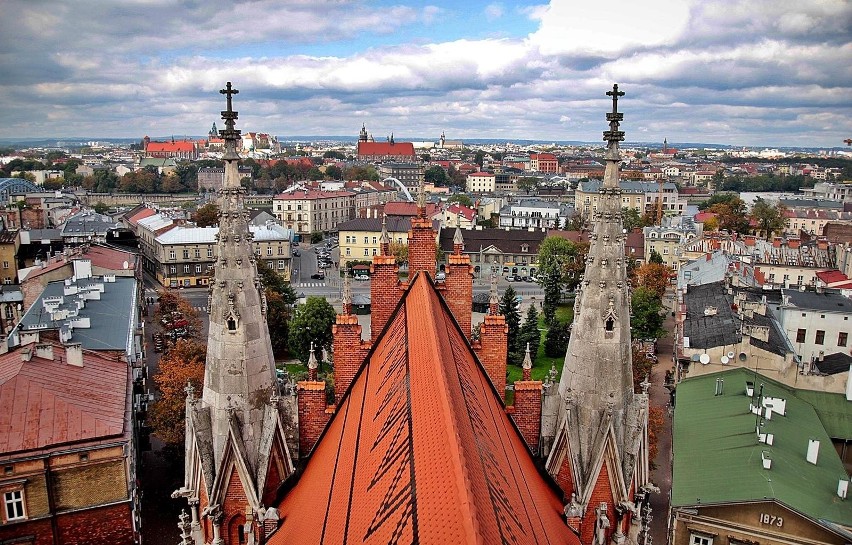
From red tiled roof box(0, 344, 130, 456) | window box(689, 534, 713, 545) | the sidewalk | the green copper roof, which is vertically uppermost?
red tiled roof box(0, 344, 130, 456)

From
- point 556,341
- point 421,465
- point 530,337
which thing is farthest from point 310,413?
point 556,341

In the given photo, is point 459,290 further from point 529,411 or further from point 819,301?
point 819,301

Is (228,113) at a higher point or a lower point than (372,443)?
higher

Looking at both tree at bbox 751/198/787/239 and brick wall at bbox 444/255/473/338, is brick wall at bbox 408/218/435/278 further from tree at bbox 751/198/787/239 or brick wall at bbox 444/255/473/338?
tree at bbox 751/198/787/239

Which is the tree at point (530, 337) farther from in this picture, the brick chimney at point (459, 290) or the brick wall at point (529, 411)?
the brick wall at point (529, 411)

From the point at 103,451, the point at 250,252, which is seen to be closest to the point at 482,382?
the point at 250,252

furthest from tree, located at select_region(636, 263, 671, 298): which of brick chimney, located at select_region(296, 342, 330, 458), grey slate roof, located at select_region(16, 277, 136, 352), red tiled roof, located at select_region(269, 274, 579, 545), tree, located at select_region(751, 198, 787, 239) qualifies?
brick chimney, located at select_region(296, 342, 330, 458)

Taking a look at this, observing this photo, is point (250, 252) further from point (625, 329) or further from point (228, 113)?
point (625, 329)
